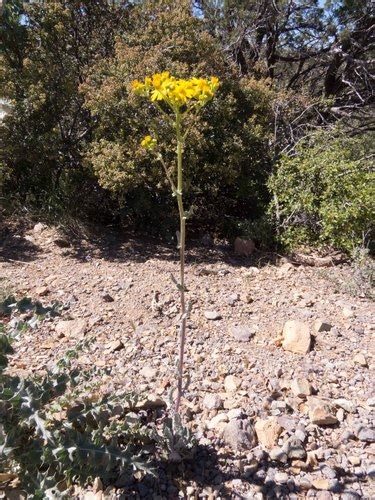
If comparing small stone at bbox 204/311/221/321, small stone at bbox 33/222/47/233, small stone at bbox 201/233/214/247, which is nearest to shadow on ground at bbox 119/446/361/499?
small stone at bbox 204/311/221/321

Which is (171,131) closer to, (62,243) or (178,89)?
(62,243)

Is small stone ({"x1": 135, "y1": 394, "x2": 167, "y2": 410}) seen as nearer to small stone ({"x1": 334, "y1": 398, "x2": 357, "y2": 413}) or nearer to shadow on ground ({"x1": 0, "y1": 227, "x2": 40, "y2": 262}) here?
small stone ({"x1": 334, "y1": 398, "x2": 357, "y2": 413})

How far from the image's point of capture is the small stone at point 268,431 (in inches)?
78.2

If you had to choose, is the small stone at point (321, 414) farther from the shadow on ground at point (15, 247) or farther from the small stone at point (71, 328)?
the shadow on ground at point (15, 247)

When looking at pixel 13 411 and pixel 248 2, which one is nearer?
pixel 13 411

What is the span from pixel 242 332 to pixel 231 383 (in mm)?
557

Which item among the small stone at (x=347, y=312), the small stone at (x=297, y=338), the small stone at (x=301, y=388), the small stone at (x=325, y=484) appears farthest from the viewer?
the small stone at (x=347, y=312)

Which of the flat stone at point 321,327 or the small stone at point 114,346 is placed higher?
the flat stone at point 321,327

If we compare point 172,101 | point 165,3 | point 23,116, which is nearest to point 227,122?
point 165,3

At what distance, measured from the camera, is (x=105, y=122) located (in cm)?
478

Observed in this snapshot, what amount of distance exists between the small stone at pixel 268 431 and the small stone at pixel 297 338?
0.65 m

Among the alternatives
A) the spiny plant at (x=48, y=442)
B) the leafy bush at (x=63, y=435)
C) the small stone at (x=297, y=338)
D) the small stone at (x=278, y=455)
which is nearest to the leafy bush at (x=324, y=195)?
the small stone at (x=297, y=338)

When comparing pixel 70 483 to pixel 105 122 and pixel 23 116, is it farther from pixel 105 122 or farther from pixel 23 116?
pixel 23 116

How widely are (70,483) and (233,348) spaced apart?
4.15 ft
